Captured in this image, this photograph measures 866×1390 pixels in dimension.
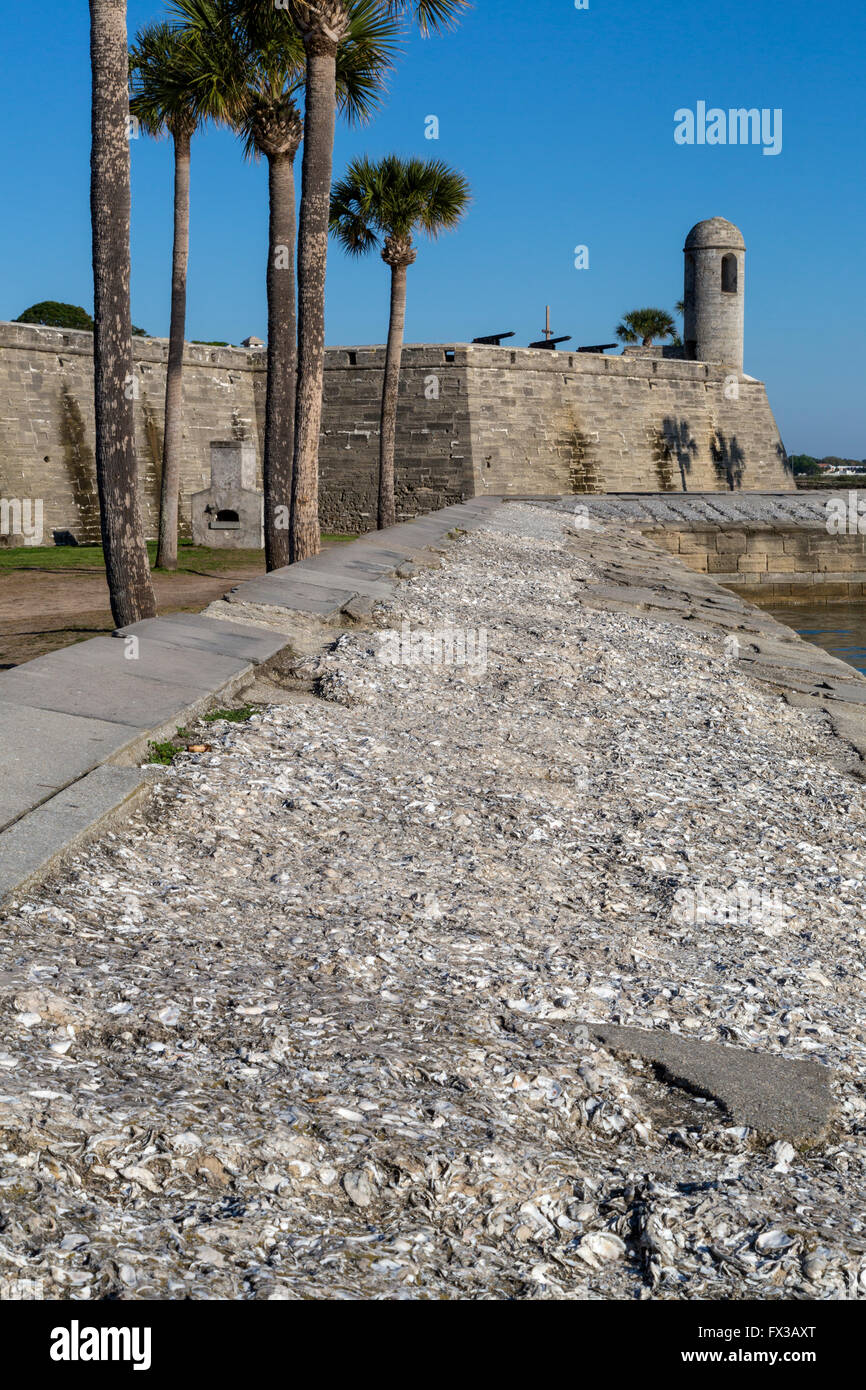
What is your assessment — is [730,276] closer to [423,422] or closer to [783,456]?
[783,456]

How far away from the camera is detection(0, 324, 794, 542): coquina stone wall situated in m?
26.2

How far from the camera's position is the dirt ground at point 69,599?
10.2 m

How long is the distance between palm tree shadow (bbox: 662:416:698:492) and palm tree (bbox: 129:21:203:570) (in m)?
20.3

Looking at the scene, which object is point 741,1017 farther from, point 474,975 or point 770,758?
point 770,758

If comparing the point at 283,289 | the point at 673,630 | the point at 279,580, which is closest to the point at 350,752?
the point at 279,580

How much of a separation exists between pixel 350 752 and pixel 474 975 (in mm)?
2160

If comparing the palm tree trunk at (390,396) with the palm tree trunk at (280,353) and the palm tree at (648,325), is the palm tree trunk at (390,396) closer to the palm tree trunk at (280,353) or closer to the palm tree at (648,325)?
the palm tree trunk at (280,353)

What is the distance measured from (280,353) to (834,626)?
1045 cm

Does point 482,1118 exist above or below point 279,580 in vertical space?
below

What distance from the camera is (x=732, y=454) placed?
3775 cm

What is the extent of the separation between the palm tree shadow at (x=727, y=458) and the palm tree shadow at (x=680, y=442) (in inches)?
41.5
